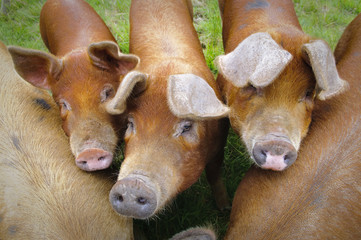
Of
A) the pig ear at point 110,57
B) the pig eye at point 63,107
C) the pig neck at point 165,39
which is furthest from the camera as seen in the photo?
the pig eye at point 63,107

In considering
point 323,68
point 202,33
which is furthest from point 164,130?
point 202,33

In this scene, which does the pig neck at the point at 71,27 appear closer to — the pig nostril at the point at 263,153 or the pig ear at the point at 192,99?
the pig ear at the point at 192,99

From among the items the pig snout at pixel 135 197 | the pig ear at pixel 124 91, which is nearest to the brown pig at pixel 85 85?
the pig ear at pixel 124 91

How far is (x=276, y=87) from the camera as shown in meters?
2.45

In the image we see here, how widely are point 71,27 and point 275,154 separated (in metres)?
3.20

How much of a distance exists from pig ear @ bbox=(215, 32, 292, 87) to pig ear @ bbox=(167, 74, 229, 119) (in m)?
0.22

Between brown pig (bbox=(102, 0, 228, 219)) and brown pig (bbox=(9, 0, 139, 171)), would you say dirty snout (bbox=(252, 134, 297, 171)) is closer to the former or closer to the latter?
brown pig (bbox=(102, 0, 228, 219))

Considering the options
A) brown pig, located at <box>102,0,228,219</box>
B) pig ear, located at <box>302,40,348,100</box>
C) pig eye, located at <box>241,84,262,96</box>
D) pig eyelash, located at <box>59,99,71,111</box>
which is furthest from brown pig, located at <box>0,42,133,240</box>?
pig ear, located at <box>302,40,348,100</box>

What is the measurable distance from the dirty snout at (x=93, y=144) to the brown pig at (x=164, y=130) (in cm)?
31

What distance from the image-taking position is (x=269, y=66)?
81.4 inches

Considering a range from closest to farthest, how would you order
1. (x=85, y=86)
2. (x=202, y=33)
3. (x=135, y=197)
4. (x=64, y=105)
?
(x=135, y=197), (x=85, y=86), (x=64, y=105), (x=202, y=33)

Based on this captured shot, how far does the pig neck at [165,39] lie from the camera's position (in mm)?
2919

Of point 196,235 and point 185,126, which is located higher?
point 185,126

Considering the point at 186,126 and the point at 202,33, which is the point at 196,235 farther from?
the point at 202,33
